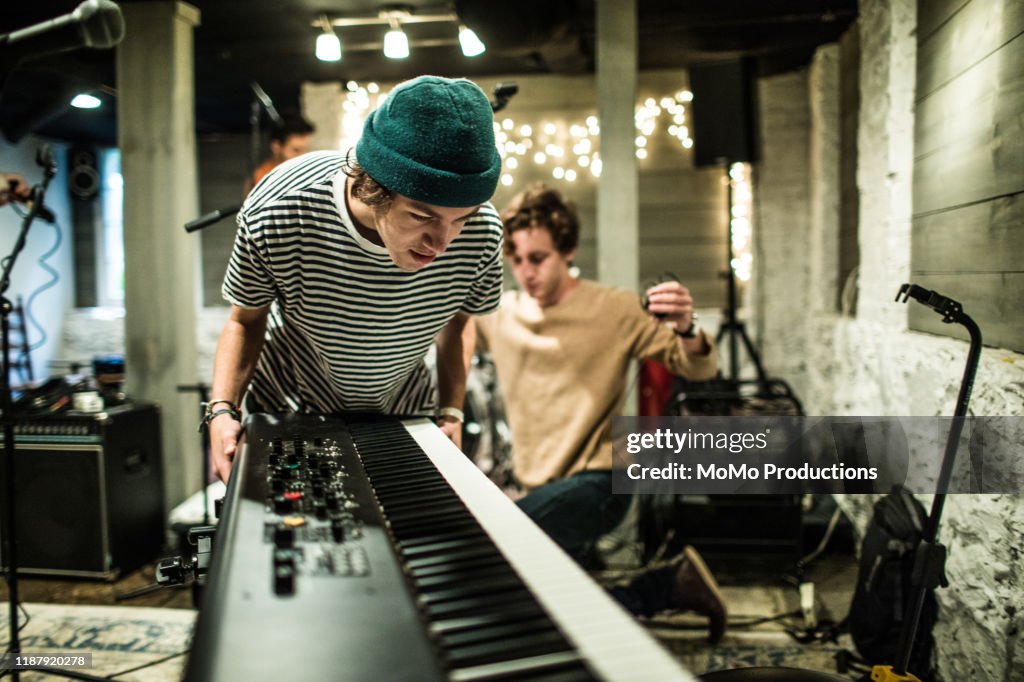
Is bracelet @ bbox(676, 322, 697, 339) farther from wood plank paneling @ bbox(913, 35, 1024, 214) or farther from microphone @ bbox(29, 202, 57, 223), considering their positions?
microphone @ bbox(29, 202, 57, 223)

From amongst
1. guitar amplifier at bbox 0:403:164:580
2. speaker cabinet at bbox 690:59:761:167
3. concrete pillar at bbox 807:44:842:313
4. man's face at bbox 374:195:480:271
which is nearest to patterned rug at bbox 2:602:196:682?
guitar amplifier at bbox 0:403:164:580

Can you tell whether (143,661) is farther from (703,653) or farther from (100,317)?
(100,317)

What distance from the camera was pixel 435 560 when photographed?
0.73 meters

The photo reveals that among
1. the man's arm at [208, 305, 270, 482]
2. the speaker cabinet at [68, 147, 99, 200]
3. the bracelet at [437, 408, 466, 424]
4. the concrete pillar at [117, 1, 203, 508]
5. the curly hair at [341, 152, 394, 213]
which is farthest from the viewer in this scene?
the speaker cabinet at [68, 147, 99, 200]

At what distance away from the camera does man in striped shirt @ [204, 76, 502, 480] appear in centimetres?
112

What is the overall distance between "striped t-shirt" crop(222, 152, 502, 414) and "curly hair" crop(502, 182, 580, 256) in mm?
846

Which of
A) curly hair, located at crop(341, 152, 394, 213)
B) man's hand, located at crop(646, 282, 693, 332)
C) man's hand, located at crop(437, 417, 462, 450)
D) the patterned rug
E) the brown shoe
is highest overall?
curly hair, located at crop(341, 152, 394, 213)

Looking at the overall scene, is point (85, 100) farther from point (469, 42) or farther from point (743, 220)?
point (743, 220)

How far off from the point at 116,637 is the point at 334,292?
1932 mm

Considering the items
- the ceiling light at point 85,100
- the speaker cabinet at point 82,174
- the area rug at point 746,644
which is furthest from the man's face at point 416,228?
the speaker cabinet at point 82,174

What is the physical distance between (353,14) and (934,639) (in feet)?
13.4

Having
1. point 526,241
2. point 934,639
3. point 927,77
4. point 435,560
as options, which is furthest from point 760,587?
point 435,560

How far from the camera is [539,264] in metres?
2.54

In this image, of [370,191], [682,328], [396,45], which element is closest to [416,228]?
[370,191]
